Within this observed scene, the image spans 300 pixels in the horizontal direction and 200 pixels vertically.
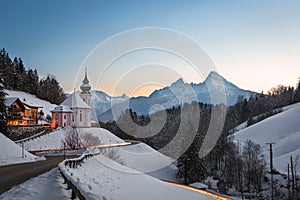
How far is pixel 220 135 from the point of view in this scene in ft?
255

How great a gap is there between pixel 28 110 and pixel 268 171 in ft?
193

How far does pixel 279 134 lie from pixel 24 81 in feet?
299

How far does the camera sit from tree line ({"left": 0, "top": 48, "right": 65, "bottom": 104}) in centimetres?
10575

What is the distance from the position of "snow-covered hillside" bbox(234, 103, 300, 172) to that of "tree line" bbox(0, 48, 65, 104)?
71.4 meters

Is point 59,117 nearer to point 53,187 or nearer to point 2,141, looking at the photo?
point 2,141

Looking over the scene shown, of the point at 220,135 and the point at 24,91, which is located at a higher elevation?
the point at 24,91

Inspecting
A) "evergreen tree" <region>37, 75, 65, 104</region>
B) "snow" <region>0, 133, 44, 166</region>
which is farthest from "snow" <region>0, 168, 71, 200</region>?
"evergreen tree" <region>37, 75, 65, 104</region>

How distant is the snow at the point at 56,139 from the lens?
51.9 m

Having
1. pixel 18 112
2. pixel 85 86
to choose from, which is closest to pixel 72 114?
pixel 85 86

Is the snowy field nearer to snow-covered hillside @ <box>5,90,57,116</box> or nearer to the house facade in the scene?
the house facade

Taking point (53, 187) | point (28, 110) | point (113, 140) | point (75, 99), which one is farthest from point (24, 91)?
point (53, 187)

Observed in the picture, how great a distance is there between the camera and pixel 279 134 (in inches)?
3888

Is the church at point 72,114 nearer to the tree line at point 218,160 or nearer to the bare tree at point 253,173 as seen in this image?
the tree line at point 218,160

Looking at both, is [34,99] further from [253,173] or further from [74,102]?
[253,173]
